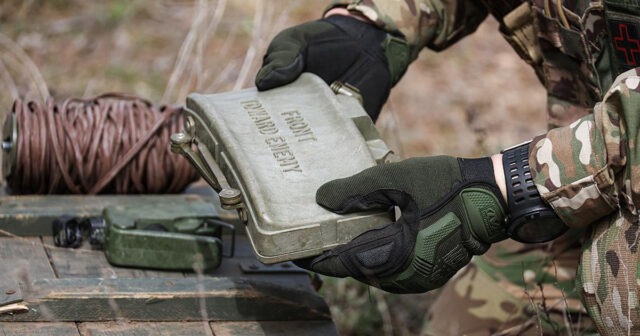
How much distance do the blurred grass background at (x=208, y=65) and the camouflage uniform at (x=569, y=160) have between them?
151 cm

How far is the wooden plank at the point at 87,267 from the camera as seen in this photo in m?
2.41

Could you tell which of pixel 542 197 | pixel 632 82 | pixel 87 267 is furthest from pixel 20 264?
pixel 632 82

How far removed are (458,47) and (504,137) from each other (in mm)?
1596

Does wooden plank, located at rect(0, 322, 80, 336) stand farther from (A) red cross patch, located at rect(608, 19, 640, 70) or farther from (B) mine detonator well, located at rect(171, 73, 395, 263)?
(A) red cross patch, located at rect(608, 19, 640, 70)

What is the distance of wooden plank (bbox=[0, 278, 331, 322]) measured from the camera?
83.7 inches

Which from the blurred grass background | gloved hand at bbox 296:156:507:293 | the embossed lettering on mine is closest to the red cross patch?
gloved hand at bbox 296:156:507:293

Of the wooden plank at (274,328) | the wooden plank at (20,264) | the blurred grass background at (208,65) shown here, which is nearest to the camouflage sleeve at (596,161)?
the wooden plank at (274,328)

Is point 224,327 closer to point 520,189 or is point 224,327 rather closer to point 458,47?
point 520,189

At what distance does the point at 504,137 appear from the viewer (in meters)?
5.35

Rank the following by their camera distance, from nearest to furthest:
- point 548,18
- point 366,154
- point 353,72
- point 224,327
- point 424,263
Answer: point 424,263 → point 366,154 → point 224,327 → point 548,18 → point 353,72

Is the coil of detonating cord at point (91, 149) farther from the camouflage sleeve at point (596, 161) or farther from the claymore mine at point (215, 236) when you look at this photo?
the camouflage sleeve at point (596, 161)

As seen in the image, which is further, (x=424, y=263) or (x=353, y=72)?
(x=353, y=72)

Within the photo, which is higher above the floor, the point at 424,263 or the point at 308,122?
the point at 308,122

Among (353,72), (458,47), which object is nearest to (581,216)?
(353,72)
